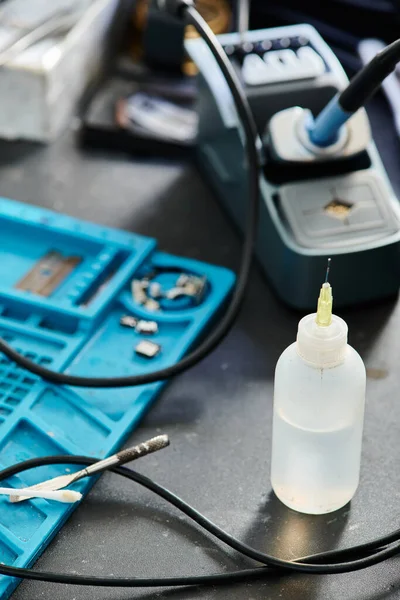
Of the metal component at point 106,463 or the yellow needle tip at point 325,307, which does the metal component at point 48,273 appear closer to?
the metal component at point 106,463

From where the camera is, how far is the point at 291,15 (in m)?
1.09

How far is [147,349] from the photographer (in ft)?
2.42

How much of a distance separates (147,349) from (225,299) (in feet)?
0.33

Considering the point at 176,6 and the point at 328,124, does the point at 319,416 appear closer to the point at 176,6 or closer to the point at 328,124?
the point at 328,124

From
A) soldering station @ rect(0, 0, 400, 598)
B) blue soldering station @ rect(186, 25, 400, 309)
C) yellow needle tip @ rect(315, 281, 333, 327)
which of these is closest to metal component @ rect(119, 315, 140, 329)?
soldering station @ rect(0, 0, 400, 598)

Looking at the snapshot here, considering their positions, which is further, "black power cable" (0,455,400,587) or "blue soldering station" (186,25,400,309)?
"blue soldering station" (186,25,400,309)

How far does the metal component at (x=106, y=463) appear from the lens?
60cm

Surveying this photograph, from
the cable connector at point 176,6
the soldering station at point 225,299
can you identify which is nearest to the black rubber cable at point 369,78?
the soldering station at point 225,299

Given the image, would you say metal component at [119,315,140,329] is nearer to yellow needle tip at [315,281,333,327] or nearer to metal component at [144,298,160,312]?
metal component at [144,298,160,312]

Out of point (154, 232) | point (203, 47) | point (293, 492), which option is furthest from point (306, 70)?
point (293, 492)

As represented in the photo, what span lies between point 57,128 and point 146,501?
533 millimetres

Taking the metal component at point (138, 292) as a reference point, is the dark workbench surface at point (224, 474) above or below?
below

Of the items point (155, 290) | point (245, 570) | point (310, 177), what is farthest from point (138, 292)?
point (245, 570)

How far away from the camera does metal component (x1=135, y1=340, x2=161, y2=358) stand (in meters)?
0.73
